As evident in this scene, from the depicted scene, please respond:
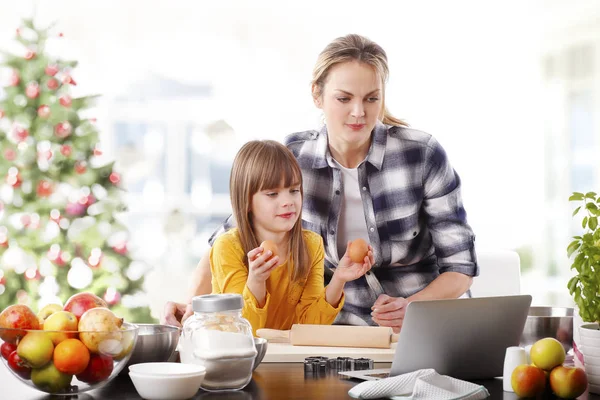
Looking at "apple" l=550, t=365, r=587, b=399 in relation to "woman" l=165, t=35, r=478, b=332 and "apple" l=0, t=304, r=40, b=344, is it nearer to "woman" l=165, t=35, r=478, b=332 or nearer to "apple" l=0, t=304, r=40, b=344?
"apple" l=0, t=304, r=40, b=344

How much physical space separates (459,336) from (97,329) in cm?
63

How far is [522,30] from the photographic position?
7094mm

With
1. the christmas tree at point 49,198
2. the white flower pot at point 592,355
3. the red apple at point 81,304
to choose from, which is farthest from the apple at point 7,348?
the christmas tree at point 49,198

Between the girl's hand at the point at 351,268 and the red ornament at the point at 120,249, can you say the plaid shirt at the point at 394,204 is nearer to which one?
the girl's hand at the point at 351,268

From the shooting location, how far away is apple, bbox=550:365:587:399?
129 centimetres

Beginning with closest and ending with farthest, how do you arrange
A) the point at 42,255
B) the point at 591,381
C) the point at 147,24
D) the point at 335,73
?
the point at 591,381 → the point at 335,73 → the point at 42,255 → the point at 147,24

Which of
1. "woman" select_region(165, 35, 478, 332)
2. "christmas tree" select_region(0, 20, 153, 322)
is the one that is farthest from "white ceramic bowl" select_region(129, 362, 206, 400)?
"christmas tree" select_region(0, 20, 153, 322)

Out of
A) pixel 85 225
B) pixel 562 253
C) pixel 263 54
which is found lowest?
pixel 562 253

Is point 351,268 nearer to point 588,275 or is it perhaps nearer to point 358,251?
point 358,251

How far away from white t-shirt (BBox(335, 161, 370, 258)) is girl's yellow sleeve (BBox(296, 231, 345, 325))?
27cm

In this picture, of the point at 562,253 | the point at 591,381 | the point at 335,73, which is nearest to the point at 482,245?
the point at 562,253

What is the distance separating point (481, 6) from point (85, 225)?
422 cm

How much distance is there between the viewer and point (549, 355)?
132 cm

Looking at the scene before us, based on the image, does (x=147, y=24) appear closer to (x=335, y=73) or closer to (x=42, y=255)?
(x=42, y=255)
